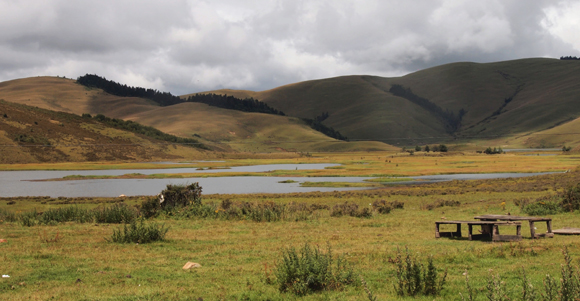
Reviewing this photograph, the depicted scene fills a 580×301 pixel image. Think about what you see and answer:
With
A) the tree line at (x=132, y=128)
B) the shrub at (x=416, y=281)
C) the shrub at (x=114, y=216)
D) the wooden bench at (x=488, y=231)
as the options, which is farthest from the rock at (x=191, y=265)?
the tree line at (x=132, y=128)

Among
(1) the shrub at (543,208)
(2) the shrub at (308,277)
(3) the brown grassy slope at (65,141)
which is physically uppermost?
(3) the brown grassy slope at (65,141)

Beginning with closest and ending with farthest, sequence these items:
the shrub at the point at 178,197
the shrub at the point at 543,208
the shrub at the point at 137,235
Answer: the shrub at the point at 137,235
the shrub at the point at 543,208
the shrub at the point at 178,197

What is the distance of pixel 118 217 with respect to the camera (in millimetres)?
20516

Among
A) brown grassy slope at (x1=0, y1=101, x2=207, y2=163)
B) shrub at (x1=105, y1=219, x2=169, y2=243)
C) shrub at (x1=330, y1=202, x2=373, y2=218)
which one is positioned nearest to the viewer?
shrub at (x1=105, y1=219, x2=169, y2=243)

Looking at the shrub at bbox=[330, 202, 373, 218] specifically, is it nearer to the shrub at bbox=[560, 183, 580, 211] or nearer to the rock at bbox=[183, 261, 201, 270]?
the shrub at bbox=[560, 183, 580, 211]

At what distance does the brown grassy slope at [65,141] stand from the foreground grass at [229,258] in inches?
3582

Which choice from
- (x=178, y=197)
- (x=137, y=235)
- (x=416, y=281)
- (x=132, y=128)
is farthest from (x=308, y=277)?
(x=132, y=128)

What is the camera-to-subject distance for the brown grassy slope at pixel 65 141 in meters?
98.3

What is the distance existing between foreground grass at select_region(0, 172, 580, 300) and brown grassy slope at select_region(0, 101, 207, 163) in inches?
3582

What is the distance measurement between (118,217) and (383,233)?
1213 centimetres

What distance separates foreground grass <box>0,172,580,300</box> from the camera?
28.3 feet

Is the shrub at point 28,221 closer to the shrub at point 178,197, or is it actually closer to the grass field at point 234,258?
the grass field at point 234,258

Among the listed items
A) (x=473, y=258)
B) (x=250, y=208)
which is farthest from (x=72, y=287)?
(x=250, y=208)

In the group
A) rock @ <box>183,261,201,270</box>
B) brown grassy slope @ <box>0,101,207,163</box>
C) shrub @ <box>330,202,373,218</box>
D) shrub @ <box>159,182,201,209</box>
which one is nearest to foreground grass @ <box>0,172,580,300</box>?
rock @ <box>183,261,201,270</box>
